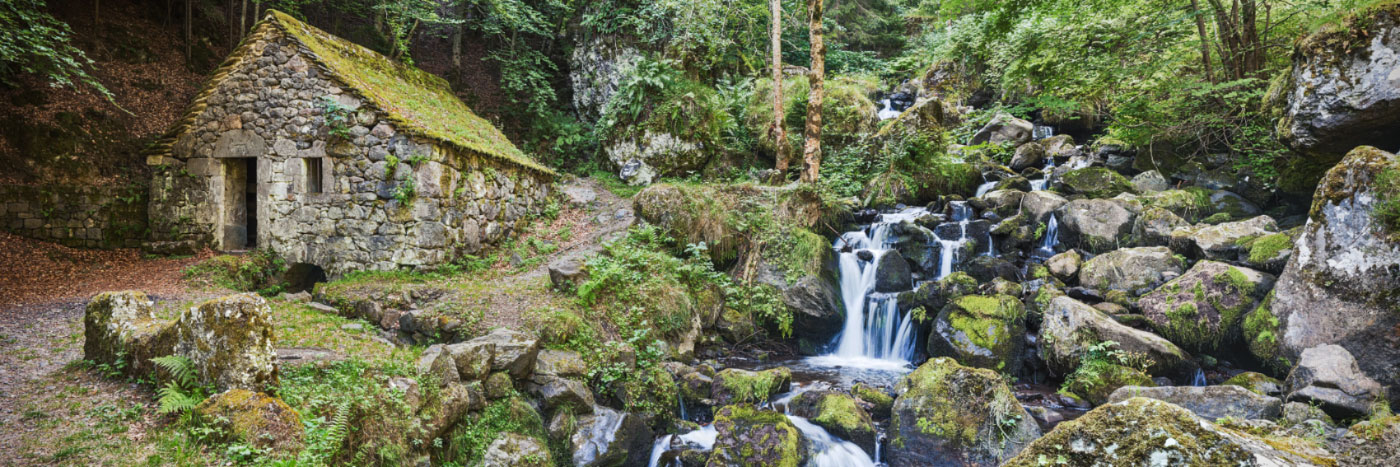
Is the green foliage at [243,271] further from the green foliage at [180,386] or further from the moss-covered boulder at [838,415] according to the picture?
the moss-covered boulder at [838,415]

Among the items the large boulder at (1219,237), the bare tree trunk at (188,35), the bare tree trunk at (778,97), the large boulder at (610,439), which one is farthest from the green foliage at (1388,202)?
the bare tree trunk at (188,35)

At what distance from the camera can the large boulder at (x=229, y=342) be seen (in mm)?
3863

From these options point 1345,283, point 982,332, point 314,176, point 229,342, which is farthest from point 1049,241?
point 314,176

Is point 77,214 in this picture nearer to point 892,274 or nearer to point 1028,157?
point 892,274

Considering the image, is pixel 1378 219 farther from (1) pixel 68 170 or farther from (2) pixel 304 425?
(1) pixel 68 170

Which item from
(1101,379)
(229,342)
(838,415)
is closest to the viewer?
(229,342)

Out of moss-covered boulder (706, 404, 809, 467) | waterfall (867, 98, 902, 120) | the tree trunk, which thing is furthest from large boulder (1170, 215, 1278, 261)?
waterfall (867, 98, 902, 120)

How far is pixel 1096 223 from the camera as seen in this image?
1030cm

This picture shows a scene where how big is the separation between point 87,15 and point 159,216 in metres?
6.38

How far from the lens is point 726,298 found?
9.91m

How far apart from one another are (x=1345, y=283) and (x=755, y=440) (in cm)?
722

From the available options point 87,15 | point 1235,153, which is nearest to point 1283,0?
point 1235,153

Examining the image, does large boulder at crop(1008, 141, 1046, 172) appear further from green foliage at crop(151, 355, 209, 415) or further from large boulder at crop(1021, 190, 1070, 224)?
green foliage at crop(151, 355, 209, 415)

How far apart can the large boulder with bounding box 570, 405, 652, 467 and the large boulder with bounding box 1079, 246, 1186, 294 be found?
7740 mm
